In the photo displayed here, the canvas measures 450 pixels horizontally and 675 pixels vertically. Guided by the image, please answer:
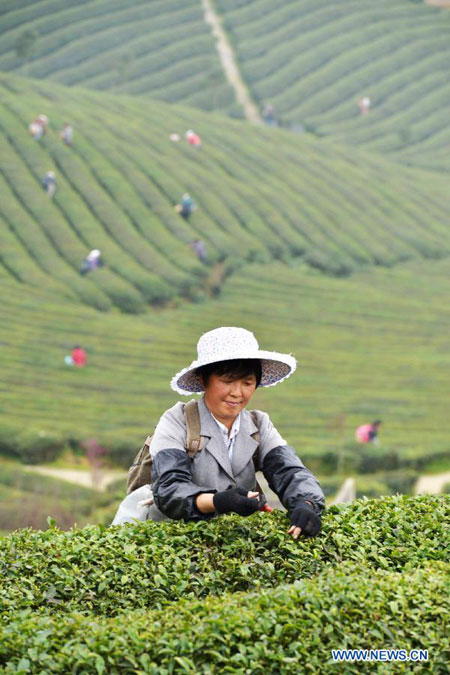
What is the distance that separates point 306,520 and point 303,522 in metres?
0.02

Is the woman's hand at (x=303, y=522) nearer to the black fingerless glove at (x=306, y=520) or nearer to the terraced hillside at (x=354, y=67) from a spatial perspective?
the black fingerless glove at (x=306, y=520)

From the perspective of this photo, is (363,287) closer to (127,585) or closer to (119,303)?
(119,303)

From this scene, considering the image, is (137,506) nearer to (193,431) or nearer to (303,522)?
(193,431)

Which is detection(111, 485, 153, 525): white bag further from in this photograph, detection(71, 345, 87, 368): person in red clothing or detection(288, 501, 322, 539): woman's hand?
detection(71, 345, 87, 368): person in red clothing

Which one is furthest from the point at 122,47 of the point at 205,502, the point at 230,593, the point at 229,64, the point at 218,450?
the point at 230,593

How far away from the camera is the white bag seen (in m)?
4.59

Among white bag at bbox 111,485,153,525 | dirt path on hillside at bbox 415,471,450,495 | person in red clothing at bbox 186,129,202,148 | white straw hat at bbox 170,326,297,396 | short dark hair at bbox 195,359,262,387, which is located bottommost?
white bag at bbox 111,485,153,525

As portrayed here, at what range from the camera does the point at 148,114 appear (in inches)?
1169

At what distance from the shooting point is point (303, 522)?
4.14 meters

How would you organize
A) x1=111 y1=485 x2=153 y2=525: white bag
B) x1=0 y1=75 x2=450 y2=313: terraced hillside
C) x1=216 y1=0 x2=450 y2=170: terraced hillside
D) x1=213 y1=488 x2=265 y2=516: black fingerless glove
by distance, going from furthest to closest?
x1=216 y1=0 x2=450 y2=170: terraced hillside → x1=0 y1=75 x2=450 y2=313: terraced hillside → x1=111 y1=485 x2=153 y2=525: white bag → x1=213 y1=488 x2=265 y2=516: black fingerless glove

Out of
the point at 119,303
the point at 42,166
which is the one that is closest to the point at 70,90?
the point at 42,166

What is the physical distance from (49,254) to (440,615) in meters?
21.6

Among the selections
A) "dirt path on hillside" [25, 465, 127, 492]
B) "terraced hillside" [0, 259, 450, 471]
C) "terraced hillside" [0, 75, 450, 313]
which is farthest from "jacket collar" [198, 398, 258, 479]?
"terraced hillside" [0, 75, 450, 313]

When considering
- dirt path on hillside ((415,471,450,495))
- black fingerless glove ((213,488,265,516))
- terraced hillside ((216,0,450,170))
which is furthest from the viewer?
terraced hillside ((216,0,450,170))
